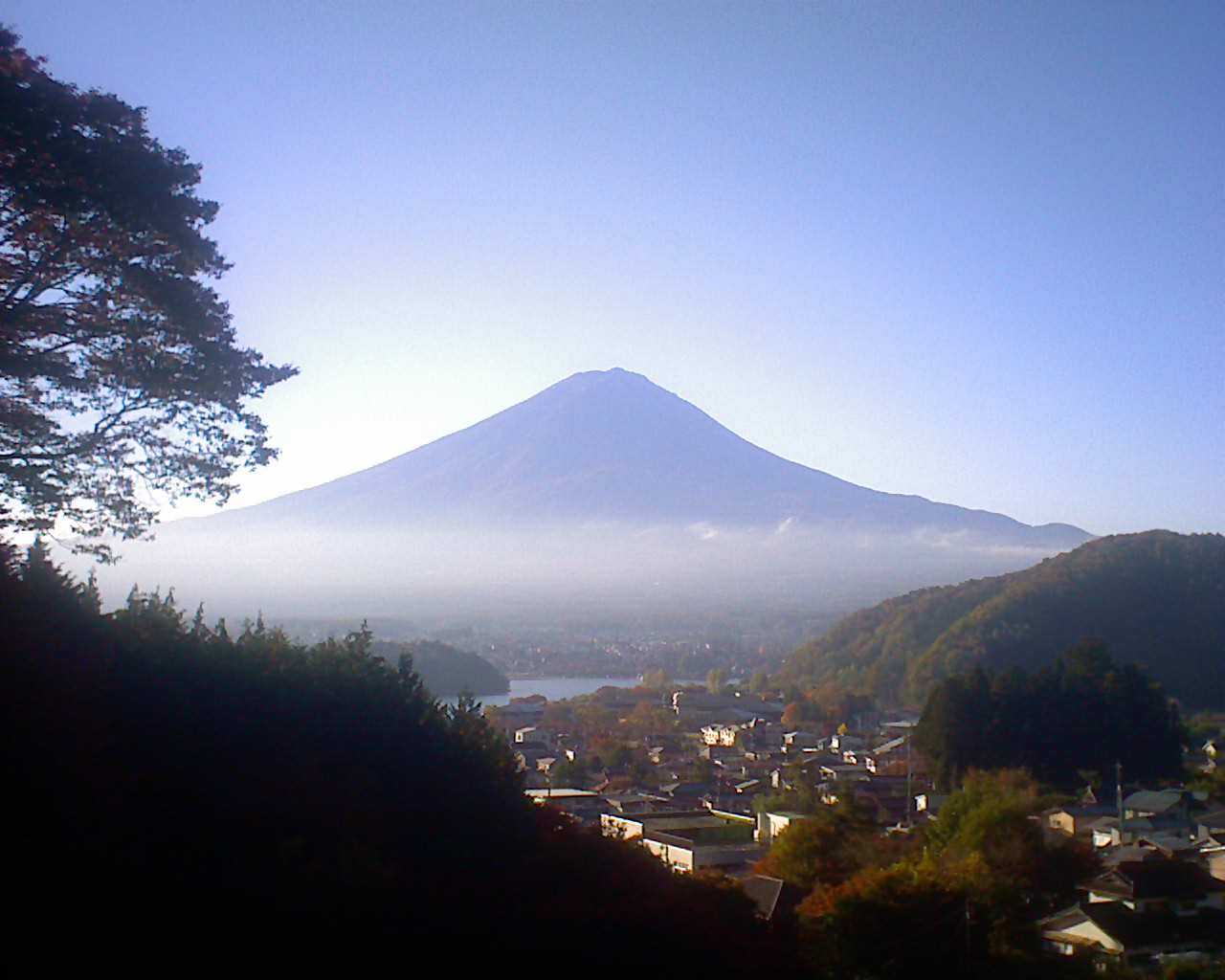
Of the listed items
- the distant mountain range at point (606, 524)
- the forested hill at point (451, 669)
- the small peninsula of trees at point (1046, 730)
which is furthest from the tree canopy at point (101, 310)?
the distant mountain range at point (606, 524)

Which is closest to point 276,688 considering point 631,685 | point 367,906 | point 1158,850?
point 367,906

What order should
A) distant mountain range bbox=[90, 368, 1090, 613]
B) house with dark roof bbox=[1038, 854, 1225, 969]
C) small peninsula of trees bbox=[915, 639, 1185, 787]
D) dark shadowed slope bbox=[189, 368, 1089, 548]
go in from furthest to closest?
dark shadowed slope bbox=[189, 368, 1089, 548]
distant mountain range bbox=[90, 368, 1090, 613]
small peninsula of trees bbox=[915, 639, 1185, 787]
house with dark roof bbox=[1038, 854, 1225, 969]

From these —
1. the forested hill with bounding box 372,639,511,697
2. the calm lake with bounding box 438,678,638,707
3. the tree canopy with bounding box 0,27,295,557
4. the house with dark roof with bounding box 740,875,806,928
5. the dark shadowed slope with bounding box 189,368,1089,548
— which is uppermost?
the dark shadowed slope with bounding box 189,368,1089,548

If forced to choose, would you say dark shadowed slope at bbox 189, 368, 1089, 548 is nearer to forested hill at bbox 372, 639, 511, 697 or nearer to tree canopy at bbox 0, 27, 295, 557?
forested hill at bbox 372, 639, 511, 697

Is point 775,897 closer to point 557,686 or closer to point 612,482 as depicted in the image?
point 557,686

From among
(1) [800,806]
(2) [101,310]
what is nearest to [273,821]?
(2) [101,310]

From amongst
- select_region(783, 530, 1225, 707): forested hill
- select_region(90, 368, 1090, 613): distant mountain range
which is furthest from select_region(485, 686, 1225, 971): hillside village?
select_region(90, 368, 1090, 613): distant mountain range
